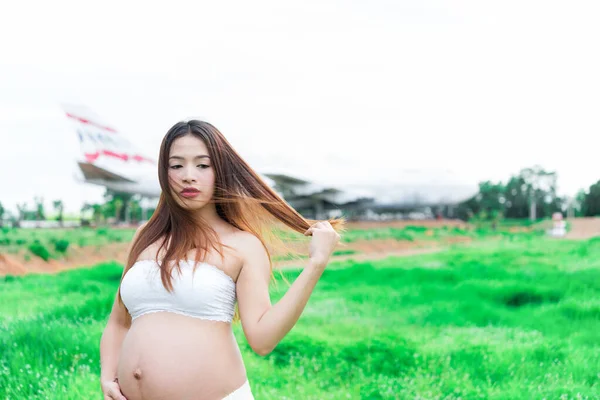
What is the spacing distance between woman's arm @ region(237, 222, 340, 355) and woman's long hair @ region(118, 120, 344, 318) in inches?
3.6

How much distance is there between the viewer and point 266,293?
6.04 feet

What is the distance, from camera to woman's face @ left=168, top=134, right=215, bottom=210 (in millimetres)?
1890

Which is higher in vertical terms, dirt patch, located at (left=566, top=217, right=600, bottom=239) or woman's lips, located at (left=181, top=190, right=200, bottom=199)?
woman's lips, located at (left=181, top=190, right=200, bottom=199)

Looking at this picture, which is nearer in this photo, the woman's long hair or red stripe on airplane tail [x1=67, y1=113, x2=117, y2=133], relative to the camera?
the woman's long hair

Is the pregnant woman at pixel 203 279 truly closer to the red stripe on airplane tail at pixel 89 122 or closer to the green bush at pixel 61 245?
the green bush at pixel 61 245

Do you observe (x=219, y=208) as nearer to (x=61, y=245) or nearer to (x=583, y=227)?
(x=61, y=245)

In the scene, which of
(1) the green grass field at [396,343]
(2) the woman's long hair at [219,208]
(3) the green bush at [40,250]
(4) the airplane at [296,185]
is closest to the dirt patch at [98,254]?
(3) the green bush at [40,250]

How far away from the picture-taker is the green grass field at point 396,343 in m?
4.36

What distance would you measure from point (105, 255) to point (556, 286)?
1138 centimetres

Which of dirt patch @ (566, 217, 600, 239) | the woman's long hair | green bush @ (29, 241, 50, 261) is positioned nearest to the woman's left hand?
the woman's long hair

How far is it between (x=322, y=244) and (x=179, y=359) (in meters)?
0.52

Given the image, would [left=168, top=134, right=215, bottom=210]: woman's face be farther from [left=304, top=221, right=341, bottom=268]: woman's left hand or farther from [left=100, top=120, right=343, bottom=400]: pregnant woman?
[left=304, top=221, right=341, bottom=268]: woman's left hand

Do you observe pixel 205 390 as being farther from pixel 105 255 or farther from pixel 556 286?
pixel 105 255

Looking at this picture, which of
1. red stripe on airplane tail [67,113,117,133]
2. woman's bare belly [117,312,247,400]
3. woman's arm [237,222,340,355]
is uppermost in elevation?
red stripe on airplane tail [67,113,117,133]
